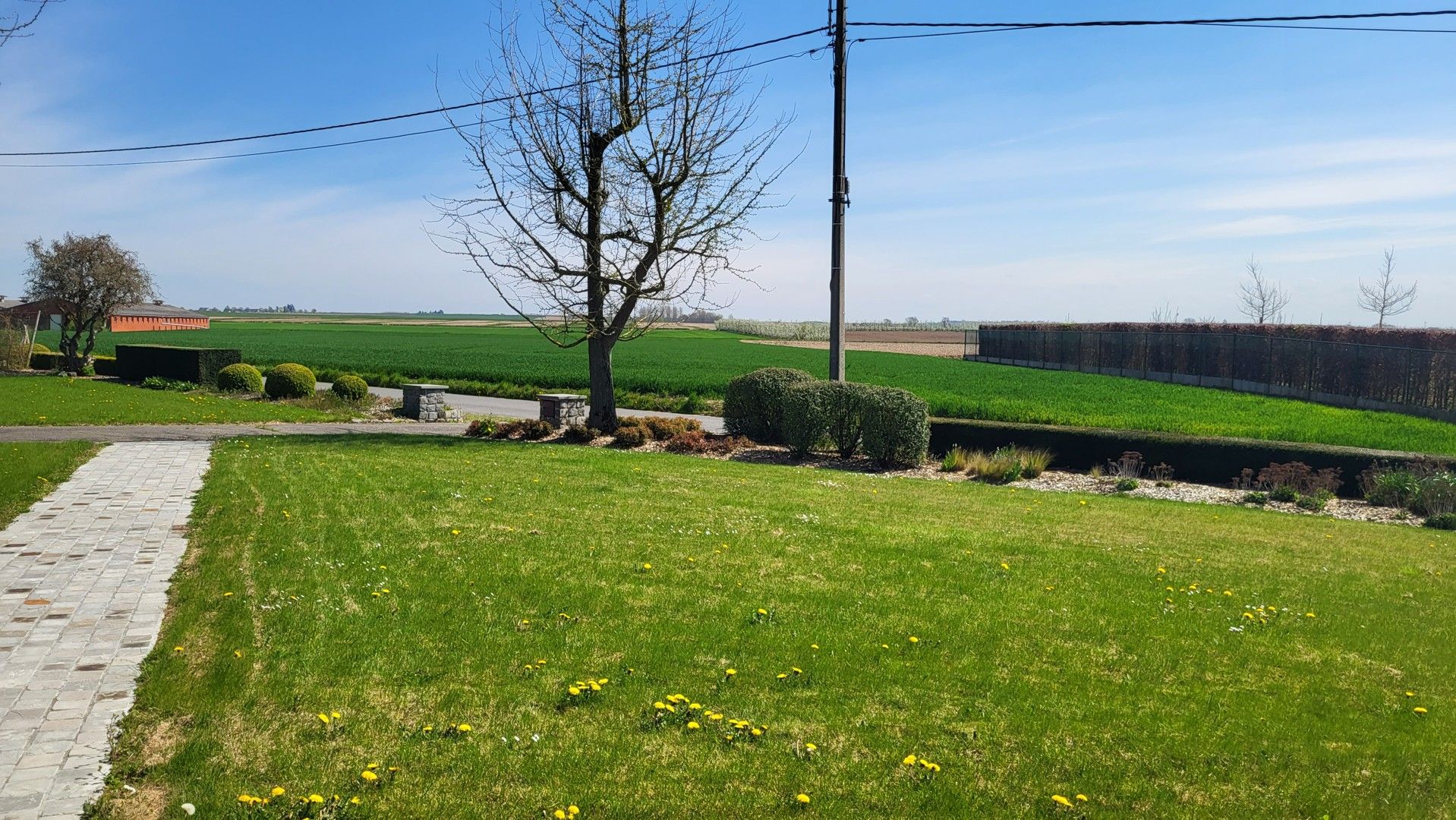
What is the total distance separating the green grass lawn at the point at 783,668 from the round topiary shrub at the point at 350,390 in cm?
1839

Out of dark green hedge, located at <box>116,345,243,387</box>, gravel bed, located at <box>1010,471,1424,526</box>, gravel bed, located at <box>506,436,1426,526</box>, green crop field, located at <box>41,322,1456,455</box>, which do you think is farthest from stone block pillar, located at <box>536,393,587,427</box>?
dark green hedge, located at <box>116,345,243,387</box>

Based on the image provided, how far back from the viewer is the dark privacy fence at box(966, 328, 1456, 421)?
27.2 m

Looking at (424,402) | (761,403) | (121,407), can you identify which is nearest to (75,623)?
(761,403)

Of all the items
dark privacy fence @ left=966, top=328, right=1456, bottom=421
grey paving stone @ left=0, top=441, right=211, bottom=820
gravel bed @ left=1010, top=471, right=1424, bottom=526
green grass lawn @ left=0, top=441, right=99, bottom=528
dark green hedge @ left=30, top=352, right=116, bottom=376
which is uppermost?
dark privacy fence @ left=966, top=328, right=1456, bottom=421

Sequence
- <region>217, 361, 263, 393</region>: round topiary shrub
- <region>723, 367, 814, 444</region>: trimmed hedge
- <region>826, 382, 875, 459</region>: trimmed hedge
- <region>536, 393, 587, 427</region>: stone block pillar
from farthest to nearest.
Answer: <region>217, 361, 263, 393</region>: round topiary shrub
<region>536, 393, 587, 427</region>: stone block pillar
<region>723, 367, 814, 444</region>: trimmed hedge
<region>826, 382, 875, 459</region>: trimmed hedge

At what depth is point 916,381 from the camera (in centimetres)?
3881

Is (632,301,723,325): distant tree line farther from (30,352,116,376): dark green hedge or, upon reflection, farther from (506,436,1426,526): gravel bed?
(30,352,116,376): dark green hedge

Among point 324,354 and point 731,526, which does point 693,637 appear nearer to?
point 731,526

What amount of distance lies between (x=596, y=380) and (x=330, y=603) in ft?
43.5

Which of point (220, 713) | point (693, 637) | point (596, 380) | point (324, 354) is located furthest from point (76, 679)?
point (324, 354)

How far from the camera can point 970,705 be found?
205 inches

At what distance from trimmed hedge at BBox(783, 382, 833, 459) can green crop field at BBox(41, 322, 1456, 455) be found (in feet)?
23.5

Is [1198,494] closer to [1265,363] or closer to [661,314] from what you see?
[661,314]

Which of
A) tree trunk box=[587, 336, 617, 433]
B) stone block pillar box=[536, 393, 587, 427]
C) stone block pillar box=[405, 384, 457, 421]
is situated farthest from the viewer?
stone block pillar box=[405, 384, 457, 421]
